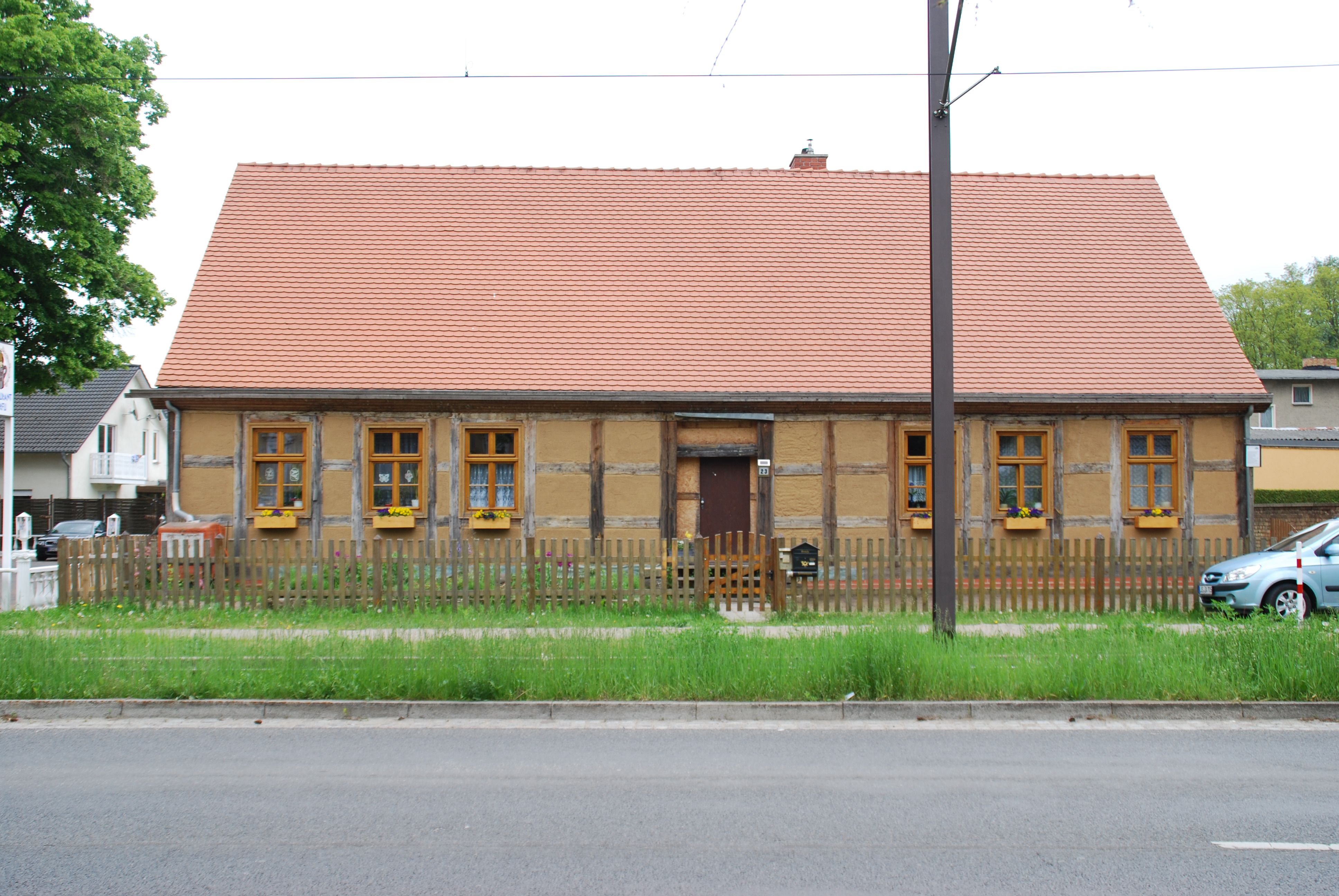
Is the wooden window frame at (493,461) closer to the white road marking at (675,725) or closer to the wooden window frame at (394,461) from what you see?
the wooden window frame at (394,461)

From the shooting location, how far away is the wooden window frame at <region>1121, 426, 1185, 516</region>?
17047 millimetres

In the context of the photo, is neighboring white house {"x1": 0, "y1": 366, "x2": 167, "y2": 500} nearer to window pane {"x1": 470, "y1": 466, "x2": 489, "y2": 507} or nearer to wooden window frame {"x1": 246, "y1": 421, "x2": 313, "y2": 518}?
wooden window frame {"x1": 246, "y1": 421, "x2": 313, "y2": 518}

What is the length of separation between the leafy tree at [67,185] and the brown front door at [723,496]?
616 inches

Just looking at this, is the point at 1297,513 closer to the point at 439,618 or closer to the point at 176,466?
the point at 439,618

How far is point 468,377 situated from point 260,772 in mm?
10821

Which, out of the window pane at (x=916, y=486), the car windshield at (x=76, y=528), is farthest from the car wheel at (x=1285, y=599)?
the car windshield at (x=76, y=528)

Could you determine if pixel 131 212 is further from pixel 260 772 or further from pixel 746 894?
pixel 746 894

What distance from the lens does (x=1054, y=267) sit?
19.3 meters

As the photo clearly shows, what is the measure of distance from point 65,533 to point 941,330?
102ft

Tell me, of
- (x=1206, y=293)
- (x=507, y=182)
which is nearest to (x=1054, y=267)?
(x=1206, y=293)

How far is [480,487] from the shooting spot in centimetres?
1661

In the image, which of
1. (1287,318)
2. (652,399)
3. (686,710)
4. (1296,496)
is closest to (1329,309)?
(1287,318)

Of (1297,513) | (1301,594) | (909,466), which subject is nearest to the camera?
(1301,594)

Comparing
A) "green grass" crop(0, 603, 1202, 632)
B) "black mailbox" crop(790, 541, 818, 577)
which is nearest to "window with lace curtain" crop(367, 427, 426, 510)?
"green grass" crop(0, 603, 1202, 632)
